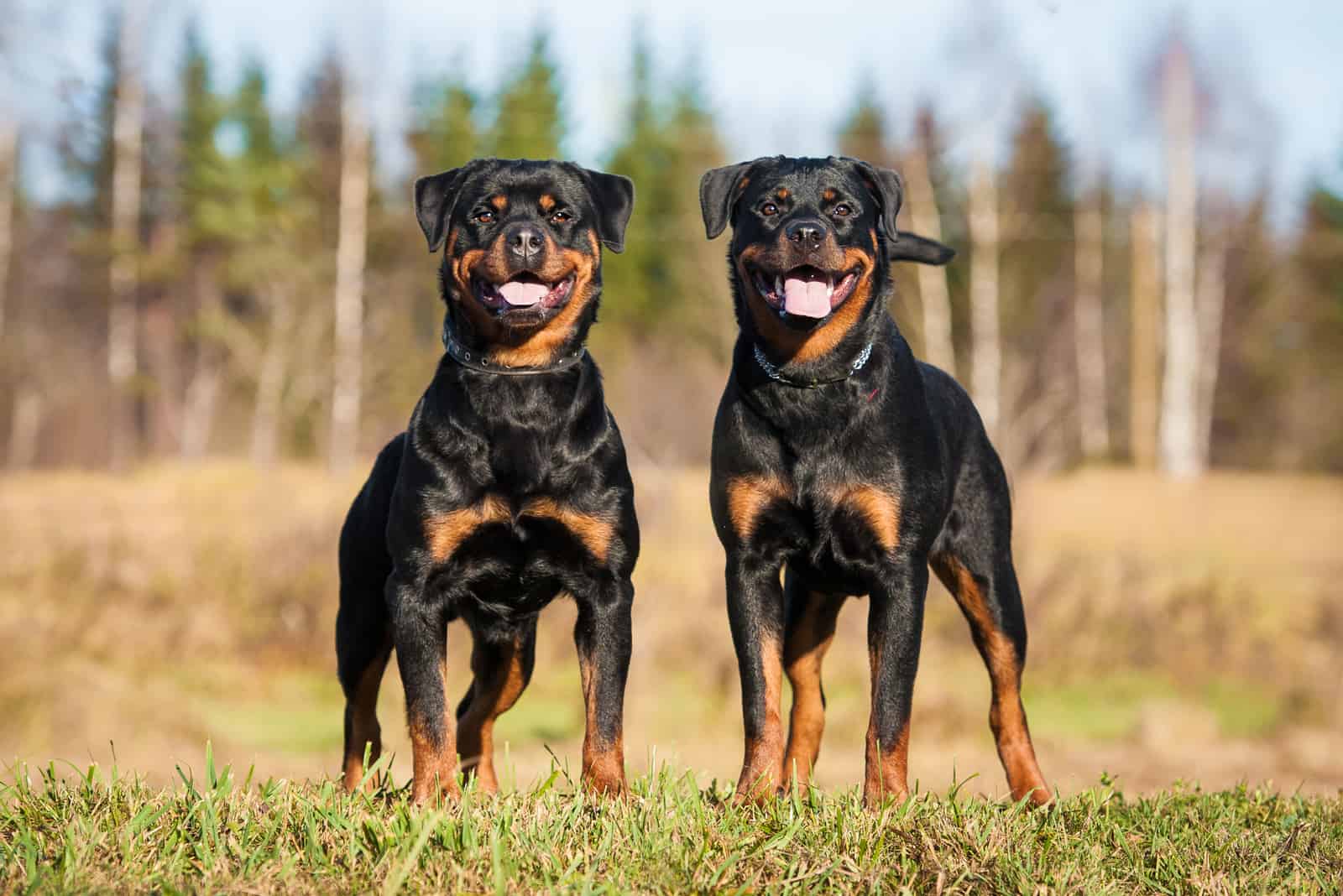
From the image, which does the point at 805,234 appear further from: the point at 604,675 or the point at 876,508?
the point at 604,675

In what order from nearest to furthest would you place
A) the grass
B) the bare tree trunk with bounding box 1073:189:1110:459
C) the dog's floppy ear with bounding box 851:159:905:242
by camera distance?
the grass, the dog's floppy ear with bounding box 851:159:905:242, the bare tree trunk with bounding box 1073:189:1110:459

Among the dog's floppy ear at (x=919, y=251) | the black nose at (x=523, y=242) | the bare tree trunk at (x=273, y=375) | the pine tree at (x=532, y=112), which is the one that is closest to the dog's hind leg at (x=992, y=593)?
the dog's floppy ear at (x=919, y=251)

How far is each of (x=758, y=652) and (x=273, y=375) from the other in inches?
1016

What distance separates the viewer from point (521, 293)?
4250 millimetres

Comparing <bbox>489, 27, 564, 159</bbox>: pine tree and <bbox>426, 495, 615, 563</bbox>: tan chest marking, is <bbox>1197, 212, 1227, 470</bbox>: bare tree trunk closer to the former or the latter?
<bbox>489, 27, 564, 159</bbox>: pine tree

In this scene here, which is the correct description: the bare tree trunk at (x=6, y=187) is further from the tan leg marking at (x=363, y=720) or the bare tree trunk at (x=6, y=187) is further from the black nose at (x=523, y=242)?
the black nose at (x=523, y=242)

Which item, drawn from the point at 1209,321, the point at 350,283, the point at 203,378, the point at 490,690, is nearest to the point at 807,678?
the point at 490,690

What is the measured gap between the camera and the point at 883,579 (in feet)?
13.9

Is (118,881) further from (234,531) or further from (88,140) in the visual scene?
(88,140)

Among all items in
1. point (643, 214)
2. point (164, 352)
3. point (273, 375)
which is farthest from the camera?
point (643, 214)

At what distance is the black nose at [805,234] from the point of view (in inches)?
163

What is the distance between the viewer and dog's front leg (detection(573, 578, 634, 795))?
160 inches

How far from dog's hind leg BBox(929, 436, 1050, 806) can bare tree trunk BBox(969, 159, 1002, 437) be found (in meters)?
17.9

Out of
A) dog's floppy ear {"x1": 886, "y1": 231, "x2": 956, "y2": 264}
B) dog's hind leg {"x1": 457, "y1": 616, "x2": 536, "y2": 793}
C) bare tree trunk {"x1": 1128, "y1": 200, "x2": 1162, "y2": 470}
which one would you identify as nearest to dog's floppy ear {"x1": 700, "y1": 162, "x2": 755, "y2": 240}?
dog's floppy ear {"x1": 886, "y1": 231, "x2": 956, "y2": 264}
